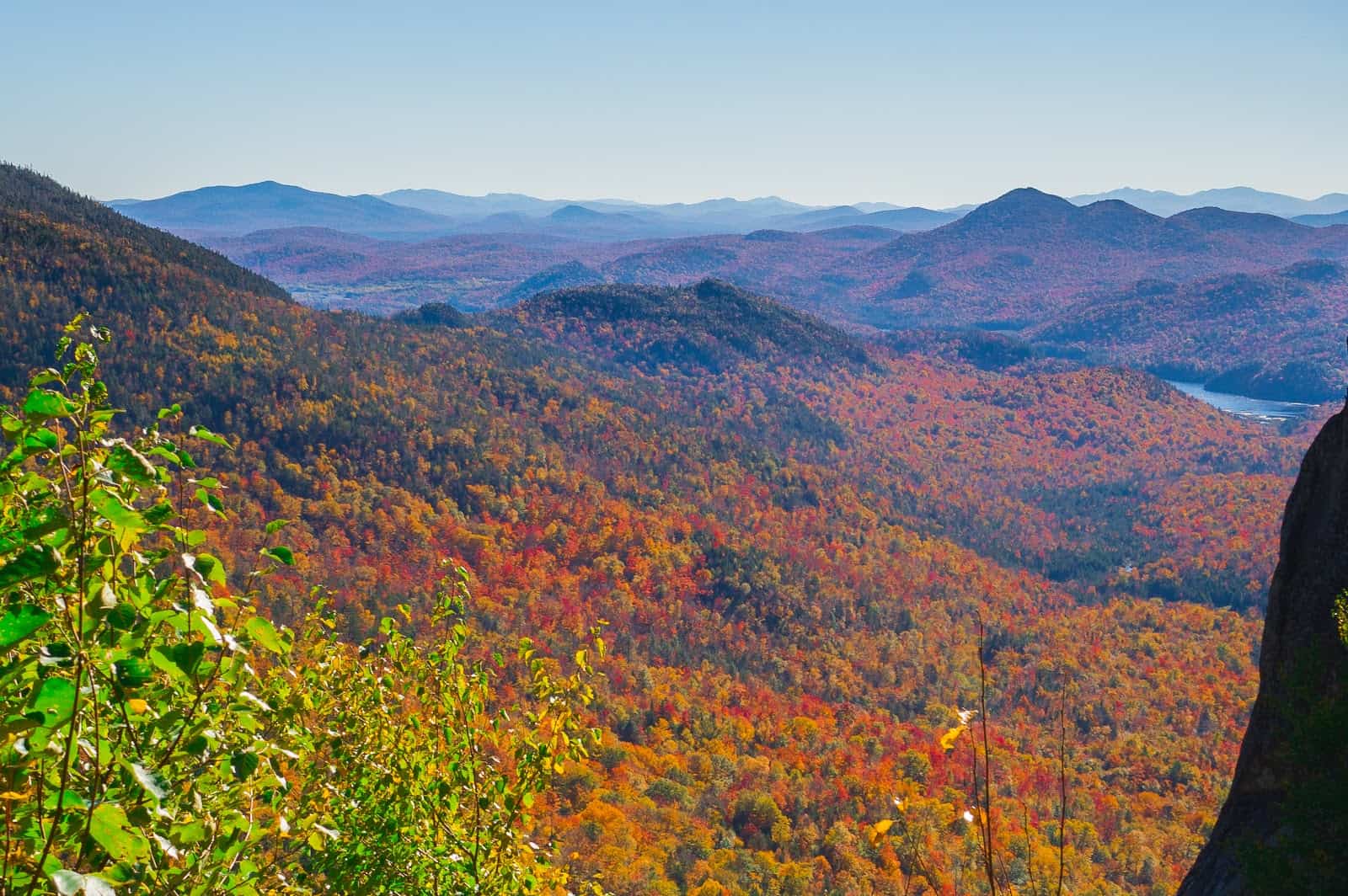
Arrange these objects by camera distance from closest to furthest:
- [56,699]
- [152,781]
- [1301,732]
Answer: [152,781], [56,699], [1301,732]

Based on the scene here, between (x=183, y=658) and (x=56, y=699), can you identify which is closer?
(x=56, y=699)

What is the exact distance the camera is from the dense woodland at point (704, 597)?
7856 cm

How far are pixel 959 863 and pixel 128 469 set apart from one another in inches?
2923

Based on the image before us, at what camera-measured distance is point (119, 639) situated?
13.0ft

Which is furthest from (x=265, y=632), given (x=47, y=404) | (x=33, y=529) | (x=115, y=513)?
(x=47, y=404)

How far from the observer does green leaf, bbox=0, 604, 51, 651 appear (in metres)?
3.03

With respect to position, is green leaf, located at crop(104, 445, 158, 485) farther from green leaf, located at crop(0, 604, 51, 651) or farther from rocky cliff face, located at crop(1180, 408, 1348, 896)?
rocky cliff face, located at crop(1180, 408, 1348, 896)

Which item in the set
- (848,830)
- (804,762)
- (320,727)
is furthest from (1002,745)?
(320,727)

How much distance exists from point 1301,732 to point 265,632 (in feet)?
64.5

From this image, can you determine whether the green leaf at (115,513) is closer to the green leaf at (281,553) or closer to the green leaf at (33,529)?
the green leaf at (33,529)

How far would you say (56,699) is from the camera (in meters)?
3.20

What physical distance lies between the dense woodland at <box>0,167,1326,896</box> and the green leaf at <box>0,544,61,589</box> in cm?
5956

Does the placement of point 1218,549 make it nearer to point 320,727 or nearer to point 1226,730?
point 1226,730

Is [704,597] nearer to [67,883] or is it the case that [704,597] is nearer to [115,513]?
[115,513]
